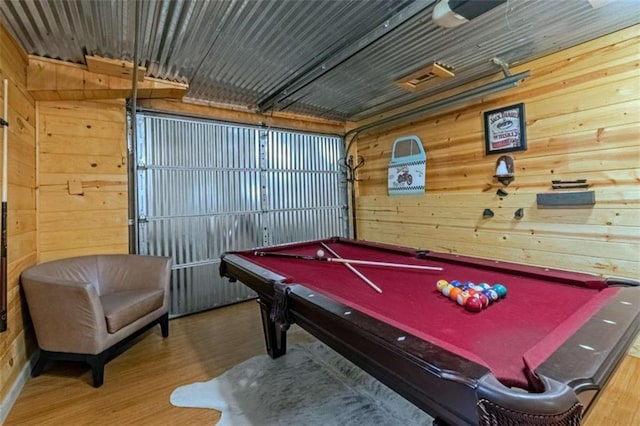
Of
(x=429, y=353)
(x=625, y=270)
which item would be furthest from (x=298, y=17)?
(x=625, y=270)

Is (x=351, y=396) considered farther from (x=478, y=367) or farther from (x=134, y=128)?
(x=134, y=128)

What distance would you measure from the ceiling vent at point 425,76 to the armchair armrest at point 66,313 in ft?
10.8

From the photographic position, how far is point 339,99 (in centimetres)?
406

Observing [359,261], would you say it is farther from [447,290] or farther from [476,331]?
[476,331]

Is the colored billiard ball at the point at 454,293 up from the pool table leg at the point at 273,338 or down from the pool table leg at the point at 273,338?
Result: up

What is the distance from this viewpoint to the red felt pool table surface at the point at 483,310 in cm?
99

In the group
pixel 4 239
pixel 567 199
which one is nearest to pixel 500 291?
pixel 567 199

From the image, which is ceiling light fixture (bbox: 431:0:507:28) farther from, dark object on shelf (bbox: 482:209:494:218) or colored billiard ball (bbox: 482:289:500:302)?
dark object on shelf (bbox: 482:209:494:218)

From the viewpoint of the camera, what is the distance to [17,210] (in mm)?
2334

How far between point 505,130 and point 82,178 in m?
4.26

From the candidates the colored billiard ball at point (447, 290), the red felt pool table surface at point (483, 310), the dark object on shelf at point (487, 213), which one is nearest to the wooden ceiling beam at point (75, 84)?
the red felt pool table surface at point (483, 310)

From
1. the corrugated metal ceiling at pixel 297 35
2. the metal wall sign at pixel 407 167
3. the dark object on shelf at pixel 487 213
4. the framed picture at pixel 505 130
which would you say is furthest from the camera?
the metal wall sign at pixel 407 167

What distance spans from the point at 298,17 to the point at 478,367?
2303mm

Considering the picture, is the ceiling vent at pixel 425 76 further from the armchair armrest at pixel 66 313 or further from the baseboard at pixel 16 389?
the baseboard at pixel 16 389
